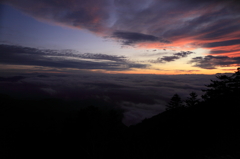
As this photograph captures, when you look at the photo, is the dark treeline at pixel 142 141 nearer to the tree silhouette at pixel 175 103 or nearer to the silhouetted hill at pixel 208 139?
the silhouetted hill at pixel 208 139

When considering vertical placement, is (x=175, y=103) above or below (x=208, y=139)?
below

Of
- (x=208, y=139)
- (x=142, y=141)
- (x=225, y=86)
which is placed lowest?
(x=142, y=141)

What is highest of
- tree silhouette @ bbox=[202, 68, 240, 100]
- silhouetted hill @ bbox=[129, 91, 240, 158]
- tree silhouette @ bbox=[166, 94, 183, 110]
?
tree silhouette @ bbox=[202, 68, 240, 100]

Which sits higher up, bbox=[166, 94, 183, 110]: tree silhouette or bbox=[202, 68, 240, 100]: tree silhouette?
bbox=[202, 68, 240, 100]: tree silhouette

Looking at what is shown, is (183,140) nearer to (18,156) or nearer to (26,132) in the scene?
(18,156)

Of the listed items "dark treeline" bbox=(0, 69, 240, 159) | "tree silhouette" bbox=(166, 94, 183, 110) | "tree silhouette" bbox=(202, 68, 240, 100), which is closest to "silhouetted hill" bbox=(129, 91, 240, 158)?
"dark treeline" bbox=(0, 69, 240, 159)

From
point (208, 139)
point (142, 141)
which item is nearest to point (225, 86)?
point (208, 139)

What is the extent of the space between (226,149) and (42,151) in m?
16.6

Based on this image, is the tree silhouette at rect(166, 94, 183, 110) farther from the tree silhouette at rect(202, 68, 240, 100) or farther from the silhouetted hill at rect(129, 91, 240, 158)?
the silhouetted hill at rect(129, 91, 240, 158)

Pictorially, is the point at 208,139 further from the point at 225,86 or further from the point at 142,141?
the point at 225,86

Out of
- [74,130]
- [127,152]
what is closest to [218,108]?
[127,152]

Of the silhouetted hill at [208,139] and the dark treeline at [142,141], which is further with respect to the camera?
the dark treeline at [142,141]

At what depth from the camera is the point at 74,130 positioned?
45.8 feet

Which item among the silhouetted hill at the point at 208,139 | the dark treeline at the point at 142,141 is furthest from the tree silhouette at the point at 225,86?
the silhouetted hill at the point at 208,139
